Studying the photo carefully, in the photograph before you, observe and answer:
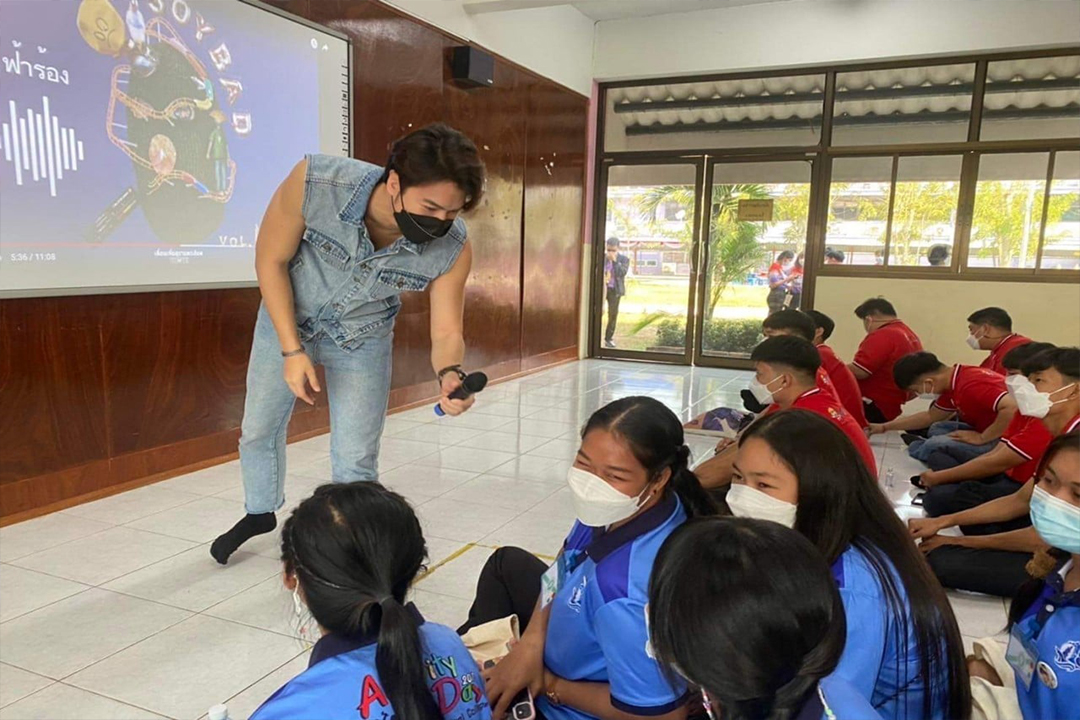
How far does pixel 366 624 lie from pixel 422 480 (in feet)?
8.46

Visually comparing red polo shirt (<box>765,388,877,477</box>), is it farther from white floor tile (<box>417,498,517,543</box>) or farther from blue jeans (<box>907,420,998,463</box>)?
Answer: blue jeans (<box>907,420,998,463</box>)

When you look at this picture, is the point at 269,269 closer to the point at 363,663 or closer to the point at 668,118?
the point at 363,663

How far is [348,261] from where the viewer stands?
6.95ft

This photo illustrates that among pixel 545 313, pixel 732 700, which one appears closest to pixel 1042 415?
pixel 732 700

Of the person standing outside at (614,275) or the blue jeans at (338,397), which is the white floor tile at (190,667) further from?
the person standing outside at (614,275)

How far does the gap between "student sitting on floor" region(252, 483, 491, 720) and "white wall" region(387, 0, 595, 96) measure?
4.27 m

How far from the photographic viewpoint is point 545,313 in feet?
23.2

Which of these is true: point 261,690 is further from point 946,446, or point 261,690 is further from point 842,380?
point 946,446

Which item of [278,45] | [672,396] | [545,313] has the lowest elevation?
[672,396]

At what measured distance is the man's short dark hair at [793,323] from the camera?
160 inches

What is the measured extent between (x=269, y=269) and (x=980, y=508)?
246 cm

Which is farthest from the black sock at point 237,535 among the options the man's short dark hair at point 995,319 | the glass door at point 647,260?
the glass door at point 647,260

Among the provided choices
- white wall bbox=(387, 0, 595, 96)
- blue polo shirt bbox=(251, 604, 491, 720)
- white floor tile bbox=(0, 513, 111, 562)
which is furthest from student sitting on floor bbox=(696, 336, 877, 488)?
white wall bbox=(387, 0, 595, 96)

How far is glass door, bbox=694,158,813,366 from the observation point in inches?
281
